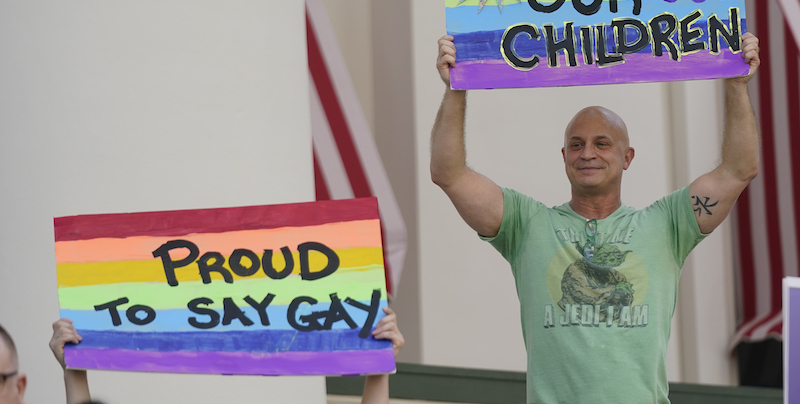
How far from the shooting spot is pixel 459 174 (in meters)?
2.12

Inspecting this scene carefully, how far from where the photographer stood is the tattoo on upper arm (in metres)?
2.13

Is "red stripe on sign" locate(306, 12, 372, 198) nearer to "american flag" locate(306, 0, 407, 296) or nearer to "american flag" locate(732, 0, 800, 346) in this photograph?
"american flag" locate(306, 0, 407, 296)

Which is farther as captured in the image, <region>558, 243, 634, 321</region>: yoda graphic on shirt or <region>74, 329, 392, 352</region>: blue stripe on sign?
<region>558, 243, 634, 321</region>: yoda graphic on shirt

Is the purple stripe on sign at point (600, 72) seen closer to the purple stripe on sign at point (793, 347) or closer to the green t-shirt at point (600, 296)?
the green t-shirt at point (600, 296)

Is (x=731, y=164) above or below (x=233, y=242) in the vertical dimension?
above

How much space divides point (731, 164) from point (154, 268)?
4.38 feet

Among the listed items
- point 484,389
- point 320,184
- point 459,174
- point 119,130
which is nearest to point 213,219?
point 459,174

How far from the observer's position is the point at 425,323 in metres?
4.59

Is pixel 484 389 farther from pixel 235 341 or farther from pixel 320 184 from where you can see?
pixel 235 341

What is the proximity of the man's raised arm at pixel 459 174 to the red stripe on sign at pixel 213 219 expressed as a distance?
43cm

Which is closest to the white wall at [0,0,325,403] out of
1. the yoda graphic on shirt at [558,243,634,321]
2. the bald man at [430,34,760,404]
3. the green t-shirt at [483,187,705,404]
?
the bald man at [430,34,760,404]

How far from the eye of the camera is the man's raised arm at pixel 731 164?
6.73ft

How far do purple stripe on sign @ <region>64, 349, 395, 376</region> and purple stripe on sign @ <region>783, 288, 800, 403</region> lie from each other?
3.02 ft

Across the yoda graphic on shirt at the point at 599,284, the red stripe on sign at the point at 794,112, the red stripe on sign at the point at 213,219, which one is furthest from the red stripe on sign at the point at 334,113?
the red stripe on sign at the point at 213,219
